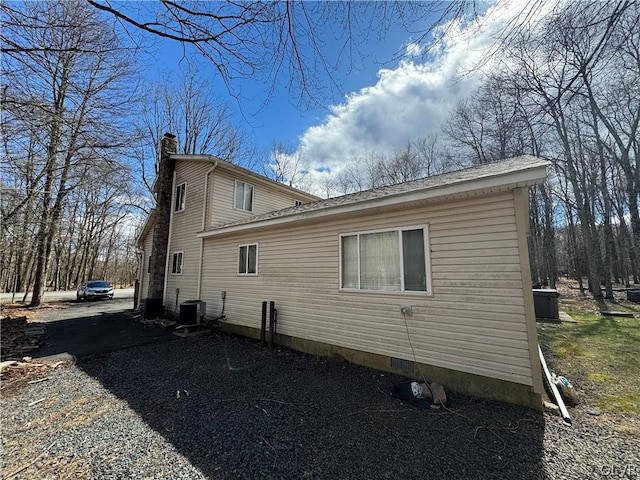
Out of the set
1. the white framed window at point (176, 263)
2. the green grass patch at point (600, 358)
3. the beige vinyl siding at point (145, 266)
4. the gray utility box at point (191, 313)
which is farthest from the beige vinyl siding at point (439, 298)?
the beige vinyl siding at point (145, 266)

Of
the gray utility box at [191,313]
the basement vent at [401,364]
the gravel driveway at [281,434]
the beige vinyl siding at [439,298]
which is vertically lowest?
the gravel driveway at [281,434]

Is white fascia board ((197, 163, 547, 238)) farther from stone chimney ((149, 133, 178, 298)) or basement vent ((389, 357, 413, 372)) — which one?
Result: stone chimney ((149, 133, 178, 298))

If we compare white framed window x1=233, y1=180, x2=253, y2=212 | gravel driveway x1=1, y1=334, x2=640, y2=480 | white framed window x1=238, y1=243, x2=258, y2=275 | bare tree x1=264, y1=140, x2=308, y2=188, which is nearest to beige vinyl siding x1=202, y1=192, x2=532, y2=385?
gravel driveway x1=1, y1=334, x2=640, y2=480

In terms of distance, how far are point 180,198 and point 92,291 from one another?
12.3 meters

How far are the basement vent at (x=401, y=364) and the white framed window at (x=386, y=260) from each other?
1.23 m

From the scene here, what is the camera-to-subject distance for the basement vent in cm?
457

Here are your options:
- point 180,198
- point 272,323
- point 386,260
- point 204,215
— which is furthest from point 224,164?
point 386,260

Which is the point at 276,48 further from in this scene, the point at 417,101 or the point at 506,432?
the point at 506,432

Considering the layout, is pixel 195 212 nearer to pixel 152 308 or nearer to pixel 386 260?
pixel 152 308

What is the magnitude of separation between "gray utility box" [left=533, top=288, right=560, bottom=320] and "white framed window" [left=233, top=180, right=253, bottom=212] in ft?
37.5

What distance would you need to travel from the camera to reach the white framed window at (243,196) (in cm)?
1079

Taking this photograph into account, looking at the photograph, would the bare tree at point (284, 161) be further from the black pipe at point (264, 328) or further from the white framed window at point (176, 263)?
the black pipe at point (264, 328)

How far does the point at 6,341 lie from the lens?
6871 mm

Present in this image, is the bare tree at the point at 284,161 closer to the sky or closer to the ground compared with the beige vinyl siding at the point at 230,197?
closer to the sky
